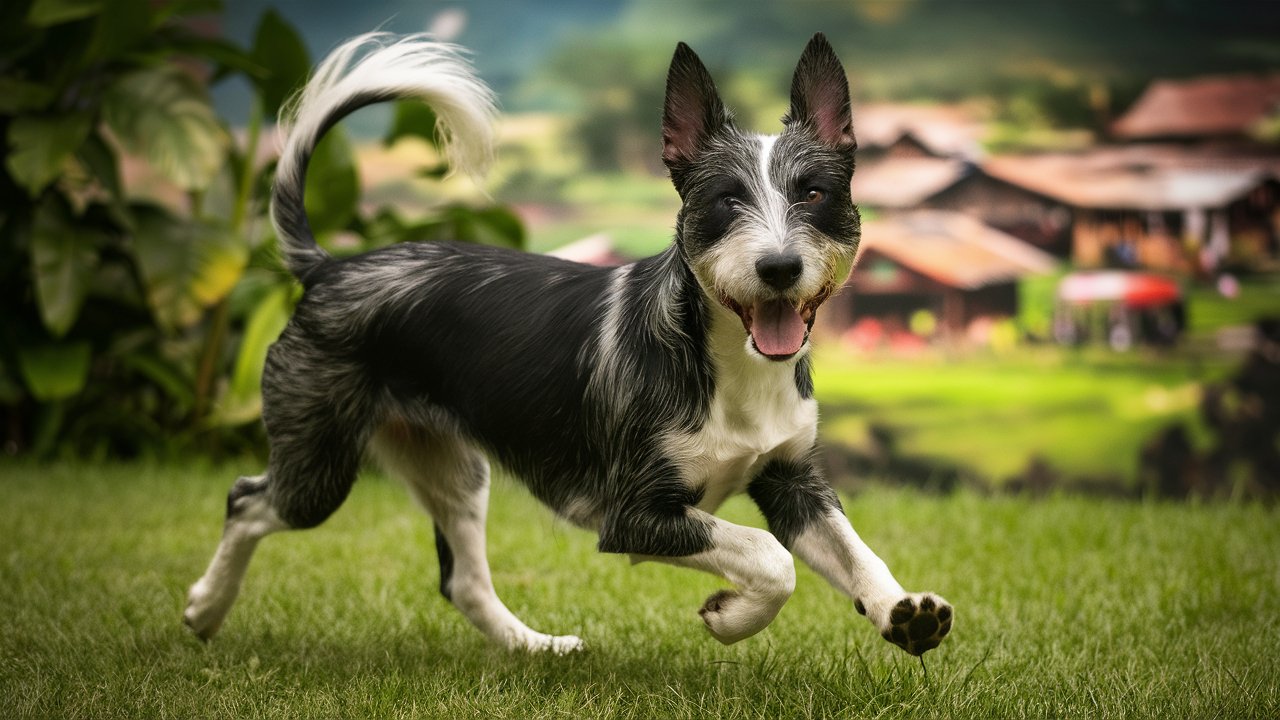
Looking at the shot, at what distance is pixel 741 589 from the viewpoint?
326 centimetres

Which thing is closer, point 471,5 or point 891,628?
point 891,628

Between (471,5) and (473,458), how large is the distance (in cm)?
552

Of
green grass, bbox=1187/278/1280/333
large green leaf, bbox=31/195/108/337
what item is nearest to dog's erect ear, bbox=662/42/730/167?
large green leaf, bbox=31/195/108/337

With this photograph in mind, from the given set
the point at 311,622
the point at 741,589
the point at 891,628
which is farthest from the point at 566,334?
the point at 311,622

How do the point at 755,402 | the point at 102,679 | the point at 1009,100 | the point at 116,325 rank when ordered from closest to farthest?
1. the point at 755,402
2. the point at 102,679
3. the point at 116,325
4. the point at 1009,100

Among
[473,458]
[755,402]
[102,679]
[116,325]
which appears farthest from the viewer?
[116,325]

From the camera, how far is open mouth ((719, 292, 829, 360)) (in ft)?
10.4

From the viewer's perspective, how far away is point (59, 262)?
23.7ft

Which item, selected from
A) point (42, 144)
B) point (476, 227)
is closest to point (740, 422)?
point (476, 227)

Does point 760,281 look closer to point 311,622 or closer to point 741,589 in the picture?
point 741,589

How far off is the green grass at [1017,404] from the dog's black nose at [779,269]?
545 centimetres

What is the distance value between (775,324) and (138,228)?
5.37 meters

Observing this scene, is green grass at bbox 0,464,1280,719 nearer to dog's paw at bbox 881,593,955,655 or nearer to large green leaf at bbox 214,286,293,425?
dog's paw at bbox 881,593,955,655

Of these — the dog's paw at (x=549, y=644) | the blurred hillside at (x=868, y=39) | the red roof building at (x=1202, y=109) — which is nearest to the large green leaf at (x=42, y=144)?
the blurred hillside at (x=868, y=39)
